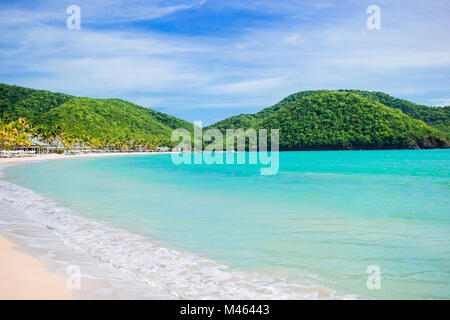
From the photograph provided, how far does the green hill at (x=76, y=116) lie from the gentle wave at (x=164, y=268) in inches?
3777

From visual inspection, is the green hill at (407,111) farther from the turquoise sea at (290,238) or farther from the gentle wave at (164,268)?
the gentle wave at (164,268)

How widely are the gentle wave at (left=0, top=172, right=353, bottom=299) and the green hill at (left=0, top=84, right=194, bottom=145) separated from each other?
95936 mm

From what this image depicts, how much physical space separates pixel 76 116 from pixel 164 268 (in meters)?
129

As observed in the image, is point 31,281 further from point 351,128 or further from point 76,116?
point 76,116

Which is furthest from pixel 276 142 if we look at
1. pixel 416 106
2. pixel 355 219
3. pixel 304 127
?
pixel 355 219

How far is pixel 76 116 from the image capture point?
124 m

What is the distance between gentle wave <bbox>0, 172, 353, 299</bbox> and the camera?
14.9 feet

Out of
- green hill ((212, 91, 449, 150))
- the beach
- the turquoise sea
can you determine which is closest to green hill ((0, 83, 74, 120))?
green hill ((212, 91, 449, 150))

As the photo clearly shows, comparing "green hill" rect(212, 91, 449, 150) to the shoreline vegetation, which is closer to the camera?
the shoreline vegetation

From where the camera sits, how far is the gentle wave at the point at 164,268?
179 inches

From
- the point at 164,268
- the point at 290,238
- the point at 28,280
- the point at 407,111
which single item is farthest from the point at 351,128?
the point at 28,280

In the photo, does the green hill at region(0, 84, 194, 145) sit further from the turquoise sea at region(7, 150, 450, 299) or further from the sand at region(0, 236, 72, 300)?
the sand at region(0, 236, 72, 300)

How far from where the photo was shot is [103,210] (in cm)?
1116

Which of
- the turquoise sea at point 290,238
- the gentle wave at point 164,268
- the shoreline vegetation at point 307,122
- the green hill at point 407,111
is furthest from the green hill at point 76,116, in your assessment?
the gentle wave at point 164,268
